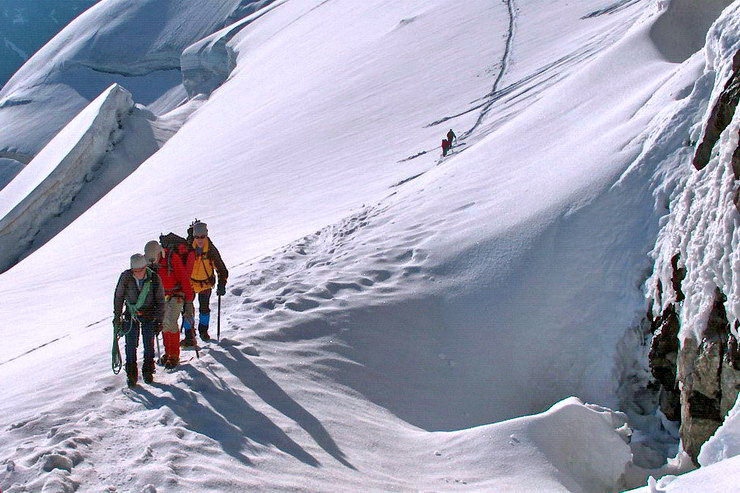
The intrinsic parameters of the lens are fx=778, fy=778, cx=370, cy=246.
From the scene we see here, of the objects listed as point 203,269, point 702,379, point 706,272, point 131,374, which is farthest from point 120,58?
point 702,379

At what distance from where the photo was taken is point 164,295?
20.9 ft

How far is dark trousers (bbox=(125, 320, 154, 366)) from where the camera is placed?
6.10 meters

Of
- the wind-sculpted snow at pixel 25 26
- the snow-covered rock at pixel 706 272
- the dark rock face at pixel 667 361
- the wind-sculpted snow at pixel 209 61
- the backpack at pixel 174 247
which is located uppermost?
the wind-sculpted snow at pixel 25 26

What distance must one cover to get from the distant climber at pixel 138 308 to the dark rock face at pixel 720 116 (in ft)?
15.6

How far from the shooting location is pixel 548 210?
8.30 meters

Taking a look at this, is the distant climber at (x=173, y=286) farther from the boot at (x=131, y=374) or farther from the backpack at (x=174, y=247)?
the boot at (x=131, y=374)

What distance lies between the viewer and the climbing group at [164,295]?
6137mm

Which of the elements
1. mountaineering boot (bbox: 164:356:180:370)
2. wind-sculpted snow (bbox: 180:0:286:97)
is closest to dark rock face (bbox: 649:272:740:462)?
mountaineering boot (bbox: 164:356:180:370)

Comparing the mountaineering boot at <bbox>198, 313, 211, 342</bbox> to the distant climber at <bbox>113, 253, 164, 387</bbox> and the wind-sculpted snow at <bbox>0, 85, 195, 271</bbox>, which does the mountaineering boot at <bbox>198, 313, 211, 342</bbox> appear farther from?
the wind-sculpted snow at <bbox>0, 85, 195, 271</bbox>

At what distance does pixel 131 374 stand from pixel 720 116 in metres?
5.27

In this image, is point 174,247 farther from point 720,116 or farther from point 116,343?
point 720,116

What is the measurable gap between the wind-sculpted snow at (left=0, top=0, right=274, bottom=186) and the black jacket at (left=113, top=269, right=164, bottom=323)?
4527 centimetres

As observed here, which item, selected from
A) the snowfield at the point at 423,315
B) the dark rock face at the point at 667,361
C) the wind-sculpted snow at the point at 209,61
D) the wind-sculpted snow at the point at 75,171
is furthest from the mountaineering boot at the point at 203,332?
the wind-sculpted snow at the point at 209,61

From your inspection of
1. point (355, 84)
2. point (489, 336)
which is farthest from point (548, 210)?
point (355, 84)
